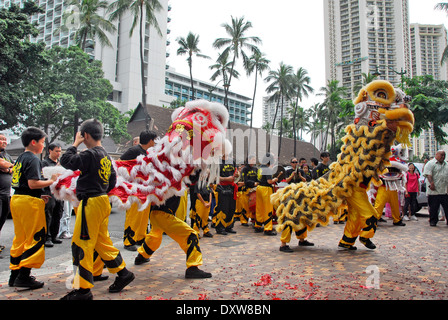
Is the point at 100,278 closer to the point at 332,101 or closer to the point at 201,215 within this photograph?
the point at 201,215

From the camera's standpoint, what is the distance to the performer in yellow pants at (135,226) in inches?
204

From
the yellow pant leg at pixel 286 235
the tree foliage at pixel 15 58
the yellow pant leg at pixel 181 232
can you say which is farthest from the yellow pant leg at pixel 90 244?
the tree foliage at pixel 15 58

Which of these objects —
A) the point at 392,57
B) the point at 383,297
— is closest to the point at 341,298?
the point at 383,297

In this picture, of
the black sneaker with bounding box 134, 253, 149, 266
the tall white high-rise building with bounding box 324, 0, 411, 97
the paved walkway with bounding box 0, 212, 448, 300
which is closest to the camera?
the paved walkway with bounding box 0, 212, 448, 300

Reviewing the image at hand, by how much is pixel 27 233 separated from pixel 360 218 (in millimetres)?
4600

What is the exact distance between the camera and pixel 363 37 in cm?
7362

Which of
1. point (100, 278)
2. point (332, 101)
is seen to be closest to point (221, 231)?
→ point (100, 278)

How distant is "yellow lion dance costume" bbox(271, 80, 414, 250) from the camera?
503 centimetres

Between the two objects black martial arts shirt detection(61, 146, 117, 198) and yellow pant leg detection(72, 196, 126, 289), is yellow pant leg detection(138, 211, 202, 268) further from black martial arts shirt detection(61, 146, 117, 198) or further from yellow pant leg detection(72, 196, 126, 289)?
black martial arts shirt detection(61, 146, 117, 198)

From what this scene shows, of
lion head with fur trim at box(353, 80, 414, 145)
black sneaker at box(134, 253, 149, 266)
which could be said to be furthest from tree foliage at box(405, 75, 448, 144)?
black sneaker at box(134, 253, 149, 266)

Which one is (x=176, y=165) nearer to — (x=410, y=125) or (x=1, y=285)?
(x=1, y=285)

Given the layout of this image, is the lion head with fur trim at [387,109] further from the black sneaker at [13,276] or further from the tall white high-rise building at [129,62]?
the tall white high-rise building at [129,62]

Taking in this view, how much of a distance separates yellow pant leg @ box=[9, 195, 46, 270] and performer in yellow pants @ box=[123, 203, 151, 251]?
165cm
